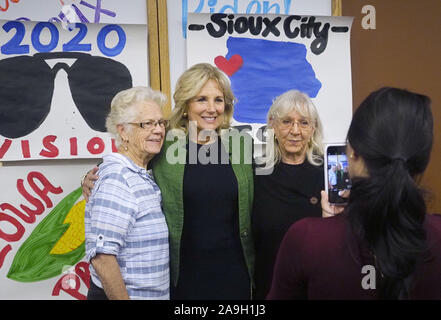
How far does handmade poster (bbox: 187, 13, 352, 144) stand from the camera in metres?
1.67

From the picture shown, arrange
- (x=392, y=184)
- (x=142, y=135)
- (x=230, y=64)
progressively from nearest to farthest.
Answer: (x=392, y=184) → (x=142, y=135) → (x=230, y=64)

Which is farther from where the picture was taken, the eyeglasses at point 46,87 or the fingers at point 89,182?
the eyeglasses at point 46,87

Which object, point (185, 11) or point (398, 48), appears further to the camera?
point (398, 48)

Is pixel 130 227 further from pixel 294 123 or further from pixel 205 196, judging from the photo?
pixel 294 123

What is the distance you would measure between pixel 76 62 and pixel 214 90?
65 centimetres

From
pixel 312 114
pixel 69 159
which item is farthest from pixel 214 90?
pixel 69 159

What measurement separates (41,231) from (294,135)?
3.64 ft

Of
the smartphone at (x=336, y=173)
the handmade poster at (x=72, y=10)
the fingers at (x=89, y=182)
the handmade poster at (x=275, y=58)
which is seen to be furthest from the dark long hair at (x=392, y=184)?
the handmade poster at (x=72, y=10)

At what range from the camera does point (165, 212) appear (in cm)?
119

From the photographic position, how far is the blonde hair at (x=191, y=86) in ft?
4.26

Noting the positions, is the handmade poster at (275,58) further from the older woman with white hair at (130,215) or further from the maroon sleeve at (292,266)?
the maroon sleeve at (292,266)

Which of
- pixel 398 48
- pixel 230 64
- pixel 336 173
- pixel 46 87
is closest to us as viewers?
pixel 336 173

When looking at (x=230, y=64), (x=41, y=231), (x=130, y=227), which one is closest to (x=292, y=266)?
(x=130, y=227)

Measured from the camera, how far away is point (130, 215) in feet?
3.36
